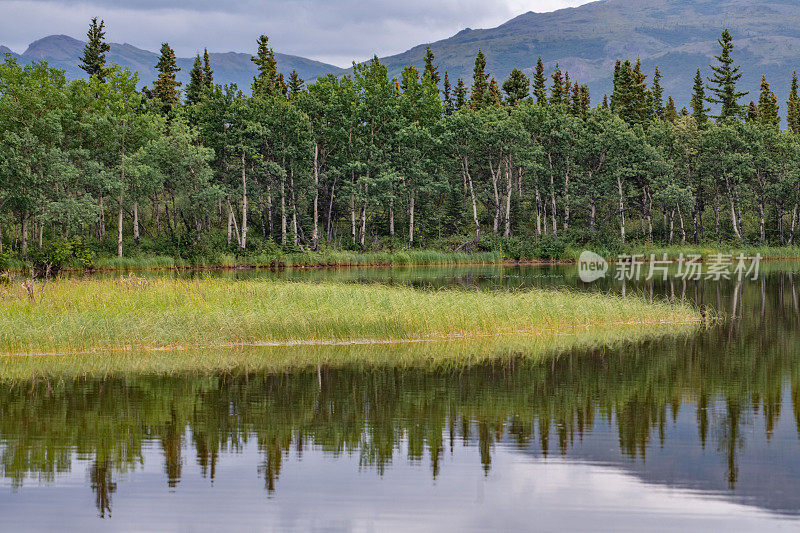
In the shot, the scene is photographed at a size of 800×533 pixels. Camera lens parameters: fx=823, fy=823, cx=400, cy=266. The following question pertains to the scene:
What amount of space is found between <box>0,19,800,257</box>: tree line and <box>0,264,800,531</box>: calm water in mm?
51070

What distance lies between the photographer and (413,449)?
1409 centimetres

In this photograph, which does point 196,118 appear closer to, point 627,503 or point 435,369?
point 435,369

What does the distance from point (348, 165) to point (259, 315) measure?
181 ft

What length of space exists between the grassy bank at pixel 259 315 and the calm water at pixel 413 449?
166 inches

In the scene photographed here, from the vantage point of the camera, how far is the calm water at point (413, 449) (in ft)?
36.3

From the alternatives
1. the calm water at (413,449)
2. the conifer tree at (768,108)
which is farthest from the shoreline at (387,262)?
the calm water at (413,449)

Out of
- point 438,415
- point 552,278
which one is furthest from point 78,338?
point 552,278

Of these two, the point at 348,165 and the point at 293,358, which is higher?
the point at 348,165

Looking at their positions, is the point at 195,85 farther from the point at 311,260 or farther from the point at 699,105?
the point at 699,105

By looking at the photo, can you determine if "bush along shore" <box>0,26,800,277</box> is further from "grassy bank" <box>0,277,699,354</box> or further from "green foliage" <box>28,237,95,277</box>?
"grassy bank" <box>0,277,699,354</box>

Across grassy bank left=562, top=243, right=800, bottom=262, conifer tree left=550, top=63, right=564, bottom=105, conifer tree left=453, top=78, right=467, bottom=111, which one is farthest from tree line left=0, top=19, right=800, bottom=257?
conifer tree left=453, top=78, right=467, bottom=111

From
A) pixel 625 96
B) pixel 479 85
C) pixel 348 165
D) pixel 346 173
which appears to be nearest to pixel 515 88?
pixel 479 85

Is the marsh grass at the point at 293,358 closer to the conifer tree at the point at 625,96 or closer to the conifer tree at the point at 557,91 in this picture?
the conifer tree at the point at 625,96


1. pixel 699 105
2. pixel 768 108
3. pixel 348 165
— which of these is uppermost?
pixel 699 105
